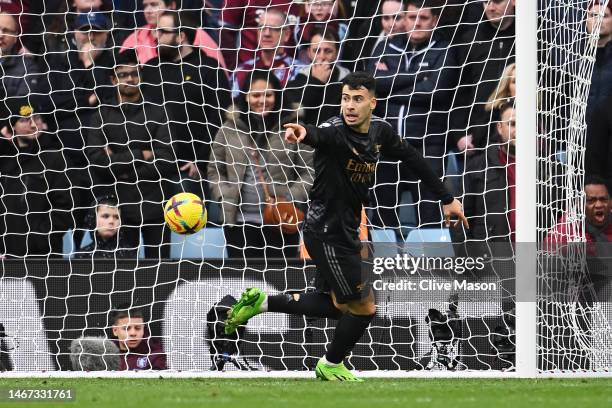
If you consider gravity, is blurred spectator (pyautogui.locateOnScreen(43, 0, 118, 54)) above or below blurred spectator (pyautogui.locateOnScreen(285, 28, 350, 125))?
above

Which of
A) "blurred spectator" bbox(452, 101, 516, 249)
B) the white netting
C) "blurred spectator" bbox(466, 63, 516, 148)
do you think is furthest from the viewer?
"blurred spectator" bbox(466, 63, 516, 148)

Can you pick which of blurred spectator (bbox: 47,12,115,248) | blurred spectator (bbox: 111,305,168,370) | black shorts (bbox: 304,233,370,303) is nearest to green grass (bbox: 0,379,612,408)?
black shorts (bbox: 304,233,370,303)

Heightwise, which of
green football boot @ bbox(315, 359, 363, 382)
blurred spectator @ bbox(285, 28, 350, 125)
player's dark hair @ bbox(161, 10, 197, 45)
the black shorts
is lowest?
green football boot @ bbox(315, 359, 363, 382)

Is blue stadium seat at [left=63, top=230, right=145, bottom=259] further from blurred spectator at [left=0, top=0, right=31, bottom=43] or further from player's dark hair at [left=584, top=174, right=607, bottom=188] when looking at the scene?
player's dark hair at [left=584, top=174, right=607, bottom=188]

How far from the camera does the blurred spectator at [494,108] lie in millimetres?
10000

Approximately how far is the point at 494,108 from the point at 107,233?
363cm

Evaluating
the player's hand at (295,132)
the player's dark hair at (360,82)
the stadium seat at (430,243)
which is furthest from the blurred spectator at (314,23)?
the player's hand at (295,132)

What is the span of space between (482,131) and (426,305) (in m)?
1.96

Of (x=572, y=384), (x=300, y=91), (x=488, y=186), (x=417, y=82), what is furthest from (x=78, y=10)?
(x=572, y=384)

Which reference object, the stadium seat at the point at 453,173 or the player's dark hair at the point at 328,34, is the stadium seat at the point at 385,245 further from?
the player's dark hair at the point at 328,34

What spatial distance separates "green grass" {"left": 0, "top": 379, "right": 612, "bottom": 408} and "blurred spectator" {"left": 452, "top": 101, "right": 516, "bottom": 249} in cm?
189

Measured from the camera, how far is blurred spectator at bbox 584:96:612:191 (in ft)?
35.2

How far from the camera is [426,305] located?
9234 mm

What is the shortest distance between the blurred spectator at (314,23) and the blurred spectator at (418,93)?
63 cm
